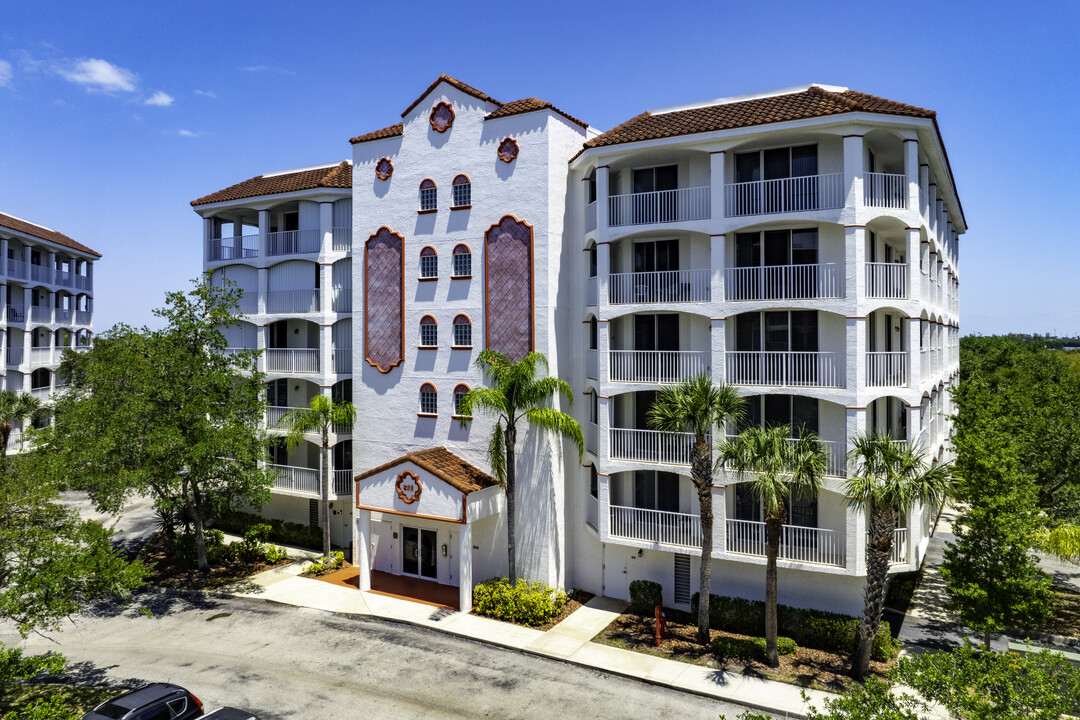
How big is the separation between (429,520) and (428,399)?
15.7ft

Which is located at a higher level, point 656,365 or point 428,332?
point 428,332

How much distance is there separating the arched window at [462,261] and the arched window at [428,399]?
4.66 meters

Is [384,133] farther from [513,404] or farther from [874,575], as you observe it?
[874,575]

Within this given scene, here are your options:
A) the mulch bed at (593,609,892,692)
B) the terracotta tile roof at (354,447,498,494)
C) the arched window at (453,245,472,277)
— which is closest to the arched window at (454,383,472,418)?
the terracotta tile roof at (354,447,498,494)

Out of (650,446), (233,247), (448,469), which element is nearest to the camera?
(650,446)

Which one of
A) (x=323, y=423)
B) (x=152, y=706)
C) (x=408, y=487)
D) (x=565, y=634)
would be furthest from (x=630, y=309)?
(x=152, y=706)

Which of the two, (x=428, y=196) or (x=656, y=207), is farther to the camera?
(x=428, y=196)

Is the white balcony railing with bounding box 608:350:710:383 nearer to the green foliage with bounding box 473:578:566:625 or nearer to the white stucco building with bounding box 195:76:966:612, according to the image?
the white stucco building with bounding box 195:76:966:612

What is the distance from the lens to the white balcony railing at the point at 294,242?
3123cm

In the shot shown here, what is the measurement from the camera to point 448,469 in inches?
981

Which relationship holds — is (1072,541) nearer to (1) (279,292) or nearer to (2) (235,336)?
(1) (279,292)

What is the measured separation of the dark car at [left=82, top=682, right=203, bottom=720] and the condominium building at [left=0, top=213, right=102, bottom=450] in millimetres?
37378

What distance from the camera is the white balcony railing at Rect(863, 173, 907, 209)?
20.8 meters

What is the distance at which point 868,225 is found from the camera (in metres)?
21.9
